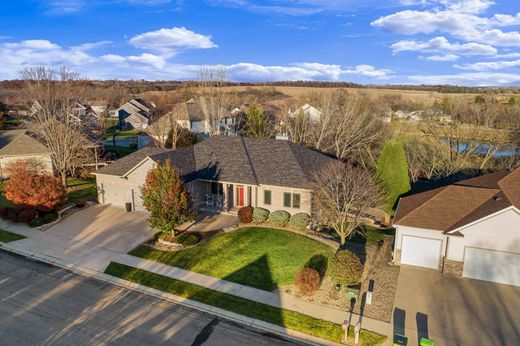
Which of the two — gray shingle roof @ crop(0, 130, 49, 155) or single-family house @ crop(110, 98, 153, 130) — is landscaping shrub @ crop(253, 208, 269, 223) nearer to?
gray shingle roof @ crop(0, 130, 49, 155)

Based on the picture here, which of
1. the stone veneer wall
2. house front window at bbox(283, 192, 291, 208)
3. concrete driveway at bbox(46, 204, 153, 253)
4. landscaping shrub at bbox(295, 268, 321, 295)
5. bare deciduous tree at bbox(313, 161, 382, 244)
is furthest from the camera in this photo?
house front window at bbox(283, 192, 291, 208)

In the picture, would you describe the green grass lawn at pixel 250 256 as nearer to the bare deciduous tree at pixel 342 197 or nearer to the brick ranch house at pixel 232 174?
the bare deciduous tree at pixel 342 197

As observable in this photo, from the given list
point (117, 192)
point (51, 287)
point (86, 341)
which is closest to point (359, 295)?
point (86, 341)

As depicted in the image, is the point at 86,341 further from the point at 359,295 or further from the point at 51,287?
the point at 359,295

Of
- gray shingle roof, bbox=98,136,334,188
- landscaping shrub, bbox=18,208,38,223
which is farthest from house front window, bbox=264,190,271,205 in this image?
landscaping shrub, bbox=18,208,38,223

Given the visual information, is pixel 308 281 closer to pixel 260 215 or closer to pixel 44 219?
pixel 260 215

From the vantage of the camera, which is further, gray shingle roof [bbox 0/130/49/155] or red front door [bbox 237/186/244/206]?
gray shingle roof [bbox 0/130/49/155]
